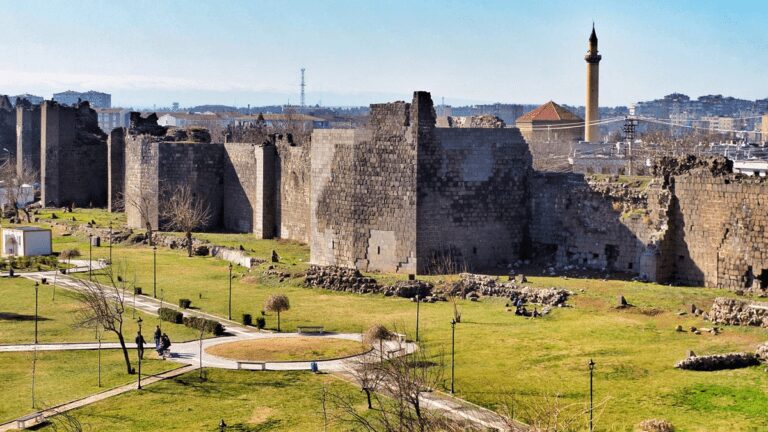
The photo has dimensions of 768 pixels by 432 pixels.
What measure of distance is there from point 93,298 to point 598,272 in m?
18.1

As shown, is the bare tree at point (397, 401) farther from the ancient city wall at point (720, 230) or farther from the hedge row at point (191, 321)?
the ancient city wall at point (720, 230)

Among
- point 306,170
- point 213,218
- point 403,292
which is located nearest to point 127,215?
point 213,218

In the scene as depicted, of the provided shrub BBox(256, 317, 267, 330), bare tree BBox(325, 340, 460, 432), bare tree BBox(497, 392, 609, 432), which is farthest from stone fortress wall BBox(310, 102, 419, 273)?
bare tree BBox(497, 392, 609, 432)

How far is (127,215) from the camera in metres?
64.0

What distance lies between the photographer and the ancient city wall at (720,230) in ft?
116

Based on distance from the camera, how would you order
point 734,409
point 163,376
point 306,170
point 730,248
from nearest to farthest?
1. point 734,409
2. point 163,376
3. point 730,248
4. point 306,170

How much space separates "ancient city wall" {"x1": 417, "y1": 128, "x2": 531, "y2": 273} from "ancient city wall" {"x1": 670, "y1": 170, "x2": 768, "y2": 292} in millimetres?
7049

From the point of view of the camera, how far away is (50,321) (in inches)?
1453

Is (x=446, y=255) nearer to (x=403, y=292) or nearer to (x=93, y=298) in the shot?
(x=403, y=292)

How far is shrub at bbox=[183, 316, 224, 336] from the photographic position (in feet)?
114

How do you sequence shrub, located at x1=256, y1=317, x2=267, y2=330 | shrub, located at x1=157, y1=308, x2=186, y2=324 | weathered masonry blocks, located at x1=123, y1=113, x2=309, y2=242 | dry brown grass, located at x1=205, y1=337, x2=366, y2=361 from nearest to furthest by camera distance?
1. dry brown grass, located at x1=205, y1=337, x2=366, y2=361
2. shrub, located at x1=256, y1=317, x2=267, y2=330
3. shrub, located at x1=157, y1=308, x2=186, y2=324
4. weathered masonry blocks, located at x1=123, y1=113, x2=309, y2=242

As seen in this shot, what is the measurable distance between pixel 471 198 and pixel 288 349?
12.8 m

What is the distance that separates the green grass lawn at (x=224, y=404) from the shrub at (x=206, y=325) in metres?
4.86

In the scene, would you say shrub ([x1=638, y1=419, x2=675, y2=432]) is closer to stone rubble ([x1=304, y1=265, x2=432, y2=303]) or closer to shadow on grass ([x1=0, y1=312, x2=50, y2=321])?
stone rubble ([x1=304, y1=265, x2=432, y2=303])
